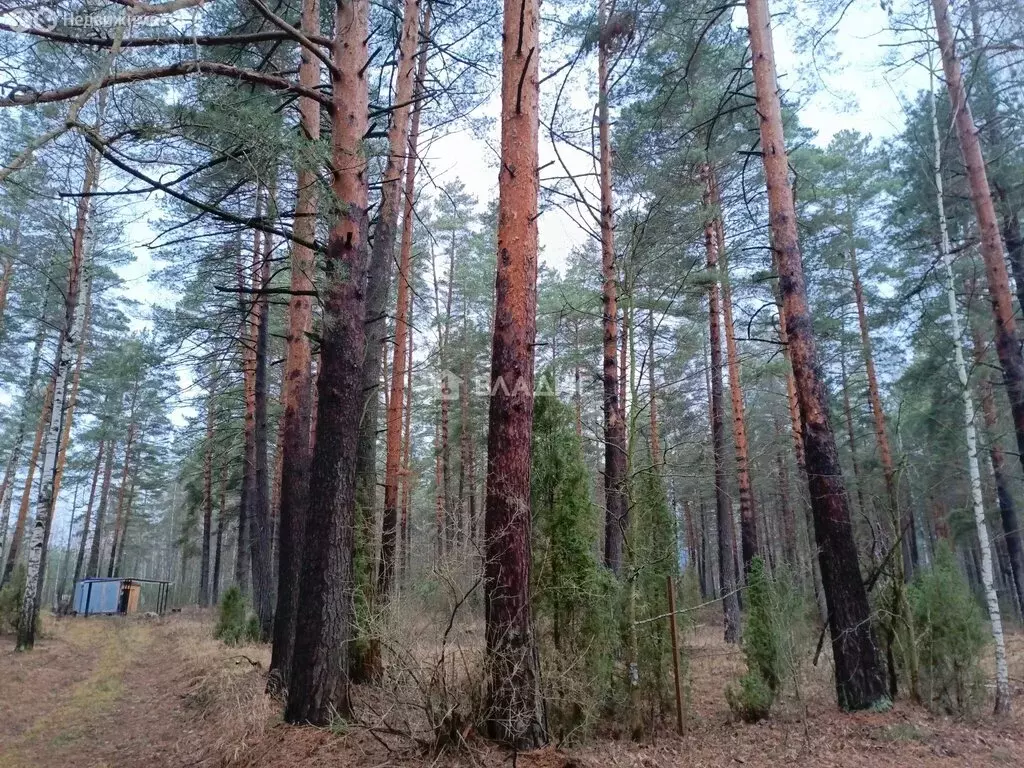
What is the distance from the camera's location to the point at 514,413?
14.0 ft

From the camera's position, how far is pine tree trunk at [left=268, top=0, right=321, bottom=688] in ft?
20.4

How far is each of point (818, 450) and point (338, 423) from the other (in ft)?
15.9

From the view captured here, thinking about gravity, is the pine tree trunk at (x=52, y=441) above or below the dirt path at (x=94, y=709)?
above

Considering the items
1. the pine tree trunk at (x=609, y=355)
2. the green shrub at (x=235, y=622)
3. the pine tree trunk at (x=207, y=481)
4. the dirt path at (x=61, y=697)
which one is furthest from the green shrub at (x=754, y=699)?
the pine tree trunk at (x=207, y=481)

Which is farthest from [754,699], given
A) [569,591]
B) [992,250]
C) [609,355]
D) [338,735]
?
[992,250]

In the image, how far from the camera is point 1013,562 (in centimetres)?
1351

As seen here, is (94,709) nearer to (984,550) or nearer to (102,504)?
(984,550)

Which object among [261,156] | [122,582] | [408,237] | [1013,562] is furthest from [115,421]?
[1013,562]

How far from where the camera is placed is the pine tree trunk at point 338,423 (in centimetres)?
448

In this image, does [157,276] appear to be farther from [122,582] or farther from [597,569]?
[122,582]

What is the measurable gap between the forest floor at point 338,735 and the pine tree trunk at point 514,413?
0.33 meters

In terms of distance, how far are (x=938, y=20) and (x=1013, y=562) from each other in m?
12.3

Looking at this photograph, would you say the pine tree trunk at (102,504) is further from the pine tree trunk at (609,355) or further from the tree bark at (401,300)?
the pine tree trunk at (609,355)

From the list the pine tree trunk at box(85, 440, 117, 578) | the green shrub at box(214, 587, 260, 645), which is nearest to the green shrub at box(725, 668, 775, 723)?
the green shrub at box(214, 587, 260, 645)
